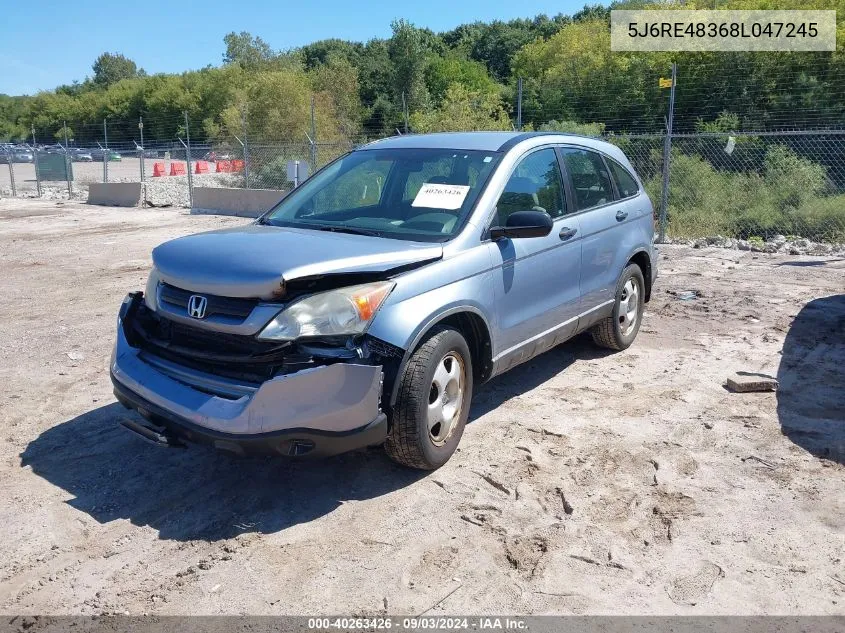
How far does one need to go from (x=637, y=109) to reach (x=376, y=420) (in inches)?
874

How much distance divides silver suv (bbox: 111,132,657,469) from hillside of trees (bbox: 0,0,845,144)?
12.4 m

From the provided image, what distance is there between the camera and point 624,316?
655 centimetres

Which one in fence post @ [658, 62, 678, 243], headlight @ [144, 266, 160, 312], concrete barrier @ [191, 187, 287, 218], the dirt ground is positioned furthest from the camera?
concrete barrier @ [191, 187, 287, 218]

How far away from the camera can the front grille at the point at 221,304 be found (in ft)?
12.1

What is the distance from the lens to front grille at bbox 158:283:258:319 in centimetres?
370

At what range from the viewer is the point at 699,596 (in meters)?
3.18

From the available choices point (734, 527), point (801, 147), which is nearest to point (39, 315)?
point (734, 527)

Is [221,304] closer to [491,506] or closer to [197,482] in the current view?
[197,482]

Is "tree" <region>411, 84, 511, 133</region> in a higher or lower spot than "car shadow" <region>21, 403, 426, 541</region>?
higher

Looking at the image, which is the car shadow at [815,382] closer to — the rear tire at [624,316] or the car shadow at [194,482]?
the rear tire at [624,316]

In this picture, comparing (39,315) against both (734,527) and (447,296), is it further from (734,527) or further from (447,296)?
(734,527)

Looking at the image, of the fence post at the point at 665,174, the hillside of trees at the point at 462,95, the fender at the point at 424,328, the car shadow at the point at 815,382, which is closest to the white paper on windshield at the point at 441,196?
the fender at the point at 424,328

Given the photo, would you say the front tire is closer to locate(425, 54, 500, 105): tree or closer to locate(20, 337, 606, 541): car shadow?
locate(20, 337, 606, 541): car shadow

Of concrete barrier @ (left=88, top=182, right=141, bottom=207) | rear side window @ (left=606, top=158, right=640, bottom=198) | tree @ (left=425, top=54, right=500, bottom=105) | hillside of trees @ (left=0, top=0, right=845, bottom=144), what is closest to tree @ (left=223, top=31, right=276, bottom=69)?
hillside of trees @ (left=0, top=0, right=845, bottom=144)
